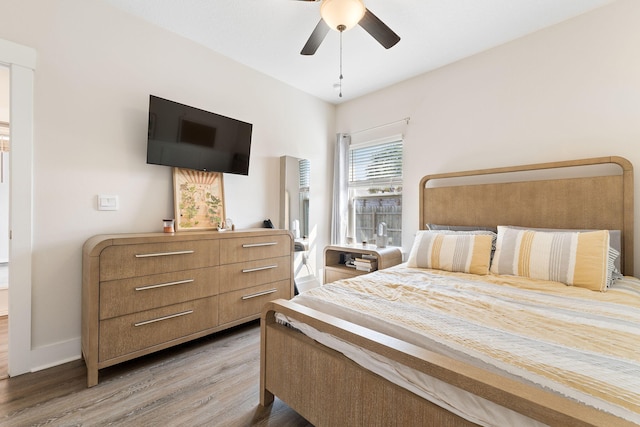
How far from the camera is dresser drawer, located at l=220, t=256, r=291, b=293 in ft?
7.65

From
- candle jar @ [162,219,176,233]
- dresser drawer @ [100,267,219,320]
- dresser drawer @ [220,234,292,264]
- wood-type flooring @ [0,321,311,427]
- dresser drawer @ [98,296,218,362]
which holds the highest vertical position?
candle jar @ [162,219,176,233]

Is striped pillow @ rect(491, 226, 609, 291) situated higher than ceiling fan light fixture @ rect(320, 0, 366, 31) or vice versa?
ceiling fan light fixture @ rect(320, 0, 366, 31)

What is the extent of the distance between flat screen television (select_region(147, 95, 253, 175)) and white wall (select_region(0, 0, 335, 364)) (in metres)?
0.21

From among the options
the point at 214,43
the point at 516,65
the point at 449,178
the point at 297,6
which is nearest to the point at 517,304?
the point at 449,178

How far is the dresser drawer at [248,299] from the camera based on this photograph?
232cm

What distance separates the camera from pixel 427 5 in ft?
6.70

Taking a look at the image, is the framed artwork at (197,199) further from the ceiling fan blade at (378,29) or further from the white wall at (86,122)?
the ceiling fan blade at (378,29)

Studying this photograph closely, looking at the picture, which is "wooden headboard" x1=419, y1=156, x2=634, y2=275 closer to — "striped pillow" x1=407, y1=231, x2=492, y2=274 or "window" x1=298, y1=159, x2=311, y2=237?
"striped pillow" x1=407, y1=231, x2=492, y2=274

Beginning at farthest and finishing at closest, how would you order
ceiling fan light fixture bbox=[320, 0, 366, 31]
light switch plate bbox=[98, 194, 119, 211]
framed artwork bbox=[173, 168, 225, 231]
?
1. framed artwork bbox=[173, 168, 225, 231]
2. light switch plate bbox=[98, 194, 119, 211]
3. ceiling fan light fixture bbox=[320, 0, 366, 31]

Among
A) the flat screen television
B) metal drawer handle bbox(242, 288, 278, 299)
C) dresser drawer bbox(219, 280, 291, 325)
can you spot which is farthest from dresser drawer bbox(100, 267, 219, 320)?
the flat screen television

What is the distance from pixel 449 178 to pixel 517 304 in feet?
5.89

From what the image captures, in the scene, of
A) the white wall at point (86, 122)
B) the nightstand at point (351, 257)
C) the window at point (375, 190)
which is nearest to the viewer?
the white wall at point (86, 122)

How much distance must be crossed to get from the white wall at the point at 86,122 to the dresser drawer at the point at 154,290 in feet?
1.70

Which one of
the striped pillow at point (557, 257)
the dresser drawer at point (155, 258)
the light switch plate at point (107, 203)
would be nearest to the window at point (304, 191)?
the dresser drawer at point (155, 258)
